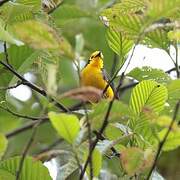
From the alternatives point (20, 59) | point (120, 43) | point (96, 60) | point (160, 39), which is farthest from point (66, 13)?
point (96, 60)

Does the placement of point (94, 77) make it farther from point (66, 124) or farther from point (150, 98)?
point (66, 124)

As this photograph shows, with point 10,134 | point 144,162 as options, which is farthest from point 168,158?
point 144,162

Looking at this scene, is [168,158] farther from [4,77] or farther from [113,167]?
[4,77]

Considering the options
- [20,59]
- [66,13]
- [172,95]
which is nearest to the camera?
[172,95]

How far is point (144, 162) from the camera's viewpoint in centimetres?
128

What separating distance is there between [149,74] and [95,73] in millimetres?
1213

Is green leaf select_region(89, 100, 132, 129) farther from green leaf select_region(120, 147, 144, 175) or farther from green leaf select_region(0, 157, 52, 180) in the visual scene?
green leaf select_region(0, 157, 52, 180)

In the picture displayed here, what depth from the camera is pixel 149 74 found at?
1.83 meters

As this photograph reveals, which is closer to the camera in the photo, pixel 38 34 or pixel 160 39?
pixel 38 34

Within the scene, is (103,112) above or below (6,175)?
above

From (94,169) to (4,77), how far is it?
2.30 feet

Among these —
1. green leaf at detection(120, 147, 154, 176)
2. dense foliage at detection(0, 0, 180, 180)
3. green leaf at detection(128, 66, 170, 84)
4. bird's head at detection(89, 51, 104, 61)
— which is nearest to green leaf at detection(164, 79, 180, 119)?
dense foliage at detection(0, 0, 180, 180)

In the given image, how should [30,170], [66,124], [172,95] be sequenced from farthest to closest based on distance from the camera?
1. [172,95]
2. [30,170]
3. [66,124]

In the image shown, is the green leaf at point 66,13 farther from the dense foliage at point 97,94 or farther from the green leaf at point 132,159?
the green leaf at point 132,159
